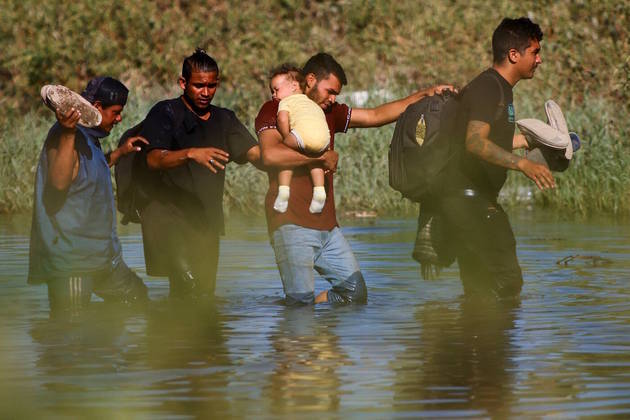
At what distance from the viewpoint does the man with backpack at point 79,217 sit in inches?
390

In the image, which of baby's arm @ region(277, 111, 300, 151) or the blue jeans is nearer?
baby's arm @ region(277, 111, 300, 151)

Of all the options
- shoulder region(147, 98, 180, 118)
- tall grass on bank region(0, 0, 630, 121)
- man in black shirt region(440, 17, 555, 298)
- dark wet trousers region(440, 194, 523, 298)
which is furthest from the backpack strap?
tall grass on bank region(0, 0, 630, 121)

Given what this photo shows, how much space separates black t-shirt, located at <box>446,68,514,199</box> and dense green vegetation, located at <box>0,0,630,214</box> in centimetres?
872

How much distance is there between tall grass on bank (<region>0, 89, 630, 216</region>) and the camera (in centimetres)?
1923

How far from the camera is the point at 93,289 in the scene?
10.6 m

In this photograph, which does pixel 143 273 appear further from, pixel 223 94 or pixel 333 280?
pixel 223 94

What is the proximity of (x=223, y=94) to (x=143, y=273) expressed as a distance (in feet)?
37.6

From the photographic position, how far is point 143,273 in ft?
45.7

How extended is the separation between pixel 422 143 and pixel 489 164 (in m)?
0.48

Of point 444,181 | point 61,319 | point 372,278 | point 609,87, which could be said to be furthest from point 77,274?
point 609,87

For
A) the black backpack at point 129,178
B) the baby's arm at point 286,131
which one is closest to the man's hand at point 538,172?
the baby's arm at point 286,131

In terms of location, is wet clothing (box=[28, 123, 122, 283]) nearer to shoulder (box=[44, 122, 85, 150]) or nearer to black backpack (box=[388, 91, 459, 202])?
shoulder (box=[44, 122, 85, 150])

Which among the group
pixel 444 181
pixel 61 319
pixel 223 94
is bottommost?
pixel 61 319

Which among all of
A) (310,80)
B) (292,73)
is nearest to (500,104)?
(310,80)
